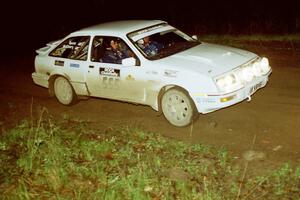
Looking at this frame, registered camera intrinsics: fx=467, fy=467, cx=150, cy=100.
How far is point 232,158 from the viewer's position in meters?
6.21

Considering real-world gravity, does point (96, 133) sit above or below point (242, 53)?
below

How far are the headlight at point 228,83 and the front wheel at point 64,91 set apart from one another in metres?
3.18

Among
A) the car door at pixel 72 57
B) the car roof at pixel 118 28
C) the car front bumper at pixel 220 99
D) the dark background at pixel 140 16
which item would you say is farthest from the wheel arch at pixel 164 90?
the dark background at pixel 140 16

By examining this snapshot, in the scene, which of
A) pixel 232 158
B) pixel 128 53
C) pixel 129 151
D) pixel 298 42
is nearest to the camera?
pixel 232 158

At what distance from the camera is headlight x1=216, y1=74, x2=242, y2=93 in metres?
6.81

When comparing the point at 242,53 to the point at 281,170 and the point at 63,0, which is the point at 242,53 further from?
the point at 63,0

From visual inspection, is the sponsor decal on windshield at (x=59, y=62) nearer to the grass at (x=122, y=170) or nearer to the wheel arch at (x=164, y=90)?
the grass at (x=122, y=170)

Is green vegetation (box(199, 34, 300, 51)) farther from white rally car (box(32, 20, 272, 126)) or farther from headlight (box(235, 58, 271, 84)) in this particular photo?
white rally car (box(32, 20, 272, 126))

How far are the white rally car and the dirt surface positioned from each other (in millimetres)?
344

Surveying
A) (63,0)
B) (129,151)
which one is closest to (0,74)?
(129,151)

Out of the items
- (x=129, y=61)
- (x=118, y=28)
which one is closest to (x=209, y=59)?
(x=129, y=61)

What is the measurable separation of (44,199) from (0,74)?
726 centimetres

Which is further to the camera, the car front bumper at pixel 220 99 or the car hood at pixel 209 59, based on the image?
the car hood at pixel 209 59

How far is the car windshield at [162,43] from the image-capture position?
7.67 metres
